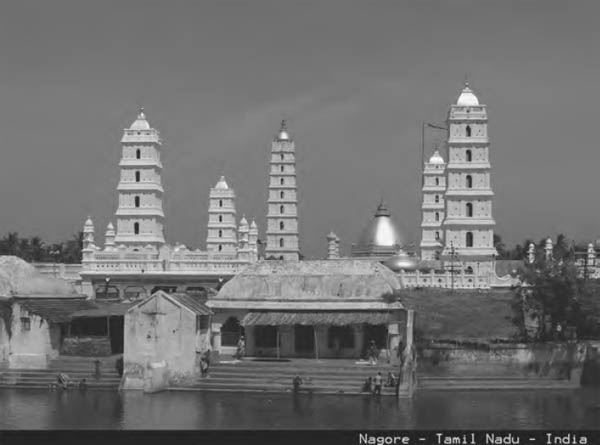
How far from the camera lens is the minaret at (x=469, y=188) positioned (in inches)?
2498

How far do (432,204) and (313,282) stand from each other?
125 feet

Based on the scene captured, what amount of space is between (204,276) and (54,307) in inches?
825

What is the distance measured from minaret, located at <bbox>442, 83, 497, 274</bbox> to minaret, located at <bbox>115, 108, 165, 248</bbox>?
20.0 m

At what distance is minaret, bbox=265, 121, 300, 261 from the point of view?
87125mm

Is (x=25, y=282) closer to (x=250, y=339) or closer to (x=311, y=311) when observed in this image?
(x=250, y=339)

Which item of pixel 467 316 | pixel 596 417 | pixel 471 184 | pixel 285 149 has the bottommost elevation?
pixel 596 417

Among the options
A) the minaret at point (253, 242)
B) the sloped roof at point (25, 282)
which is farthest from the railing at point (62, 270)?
the sloped roof at point (25, 282)

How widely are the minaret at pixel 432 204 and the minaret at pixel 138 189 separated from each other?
61.8 ft

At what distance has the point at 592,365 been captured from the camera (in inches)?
1656

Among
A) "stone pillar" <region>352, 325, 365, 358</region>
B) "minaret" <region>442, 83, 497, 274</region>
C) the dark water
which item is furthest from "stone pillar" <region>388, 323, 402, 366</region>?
"minaret" <region>442, 83, 497, 274</region>

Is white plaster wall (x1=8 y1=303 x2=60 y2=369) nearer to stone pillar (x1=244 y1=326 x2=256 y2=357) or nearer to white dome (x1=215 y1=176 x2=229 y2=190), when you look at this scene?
stone pillar (x1=244 y1=326 x2=256 y2=357)

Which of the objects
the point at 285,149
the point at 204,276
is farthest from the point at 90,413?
the point at 285,149
